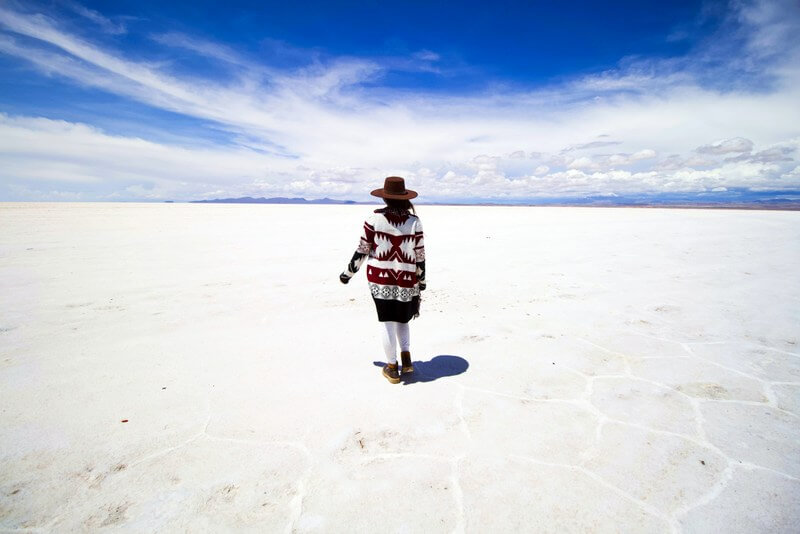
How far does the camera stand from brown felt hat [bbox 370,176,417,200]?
330cm

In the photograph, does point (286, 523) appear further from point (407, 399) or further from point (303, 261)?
point (303, 261)

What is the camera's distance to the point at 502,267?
8.55 m

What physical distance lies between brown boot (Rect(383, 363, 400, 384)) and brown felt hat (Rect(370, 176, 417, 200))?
5.35 ft

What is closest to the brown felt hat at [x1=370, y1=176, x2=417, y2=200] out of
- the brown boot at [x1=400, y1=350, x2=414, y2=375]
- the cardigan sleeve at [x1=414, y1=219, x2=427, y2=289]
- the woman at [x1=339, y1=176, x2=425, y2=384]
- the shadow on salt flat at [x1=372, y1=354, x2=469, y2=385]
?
the woman at [x1=339, y1=176, x2=425, y2=384]

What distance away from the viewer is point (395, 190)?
3.33 m

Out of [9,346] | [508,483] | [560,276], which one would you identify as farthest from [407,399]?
[560,276]

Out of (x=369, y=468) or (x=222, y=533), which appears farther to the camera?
(x=369, y=468)

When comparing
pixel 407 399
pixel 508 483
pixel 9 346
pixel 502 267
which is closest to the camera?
pixel 508 483

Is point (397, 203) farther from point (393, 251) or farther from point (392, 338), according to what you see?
point (392, 338)

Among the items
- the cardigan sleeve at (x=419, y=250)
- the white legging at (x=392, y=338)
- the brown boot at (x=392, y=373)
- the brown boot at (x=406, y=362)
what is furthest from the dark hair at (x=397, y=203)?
the brown boot at (x=392, y=373)

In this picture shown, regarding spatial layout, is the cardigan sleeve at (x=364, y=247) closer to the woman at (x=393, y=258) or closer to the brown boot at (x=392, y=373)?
the woman at (x=393, y=258)

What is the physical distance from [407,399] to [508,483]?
1131mm

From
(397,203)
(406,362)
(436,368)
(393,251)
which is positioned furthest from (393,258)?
(436,368)

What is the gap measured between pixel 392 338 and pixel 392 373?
0.33 m
